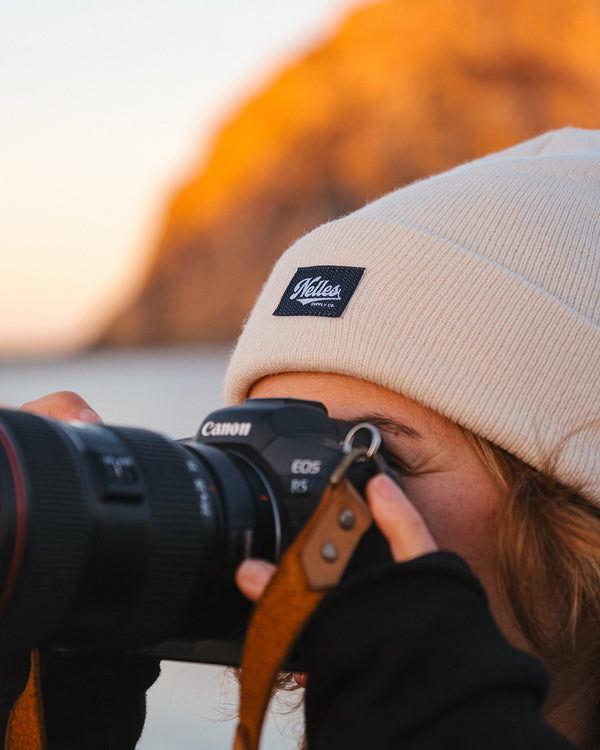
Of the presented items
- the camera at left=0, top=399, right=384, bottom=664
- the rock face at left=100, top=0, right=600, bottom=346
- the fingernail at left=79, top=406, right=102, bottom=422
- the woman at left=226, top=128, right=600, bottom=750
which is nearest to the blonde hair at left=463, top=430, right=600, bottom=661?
the woman at left=226, top=128, right=600, bottom=750

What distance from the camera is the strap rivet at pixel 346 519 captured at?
72cm

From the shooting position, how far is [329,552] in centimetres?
70

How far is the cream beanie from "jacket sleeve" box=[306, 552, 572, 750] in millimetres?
272

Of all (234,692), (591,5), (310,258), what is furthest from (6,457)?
(591,5)

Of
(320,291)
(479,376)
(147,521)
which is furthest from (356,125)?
(147,521)

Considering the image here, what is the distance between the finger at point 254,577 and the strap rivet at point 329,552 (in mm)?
43

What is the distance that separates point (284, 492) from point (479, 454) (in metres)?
0.23

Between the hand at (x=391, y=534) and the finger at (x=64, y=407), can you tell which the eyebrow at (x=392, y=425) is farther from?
the finger at (x=64, y=407)

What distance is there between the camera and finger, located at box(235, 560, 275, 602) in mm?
714

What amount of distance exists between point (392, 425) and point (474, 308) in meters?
0.15

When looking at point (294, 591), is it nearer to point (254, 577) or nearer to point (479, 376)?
point (254, 577)

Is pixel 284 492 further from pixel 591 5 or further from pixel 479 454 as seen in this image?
pixel 591 5

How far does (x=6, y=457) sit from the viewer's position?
642 mm

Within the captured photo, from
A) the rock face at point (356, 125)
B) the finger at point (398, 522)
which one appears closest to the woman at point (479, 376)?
→ the finger at point (398, 522)
